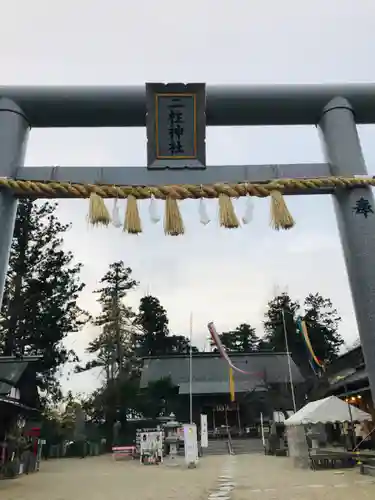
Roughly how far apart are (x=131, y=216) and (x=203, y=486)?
8.34 m

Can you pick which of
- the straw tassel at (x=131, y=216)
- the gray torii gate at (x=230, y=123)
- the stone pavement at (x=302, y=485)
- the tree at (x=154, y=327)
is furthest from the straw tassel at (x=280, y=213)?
the tree at (x=154, y=327)

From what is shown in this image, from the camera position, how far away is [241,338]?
43.8 metres

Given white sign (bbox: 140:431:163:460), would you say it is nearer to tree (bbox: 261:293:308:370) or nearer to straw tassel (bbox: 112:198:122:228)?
straw tassel (bbox: 112:198:122:228)

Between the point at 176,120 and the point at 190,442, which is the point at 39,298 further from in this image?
the point at 176,120

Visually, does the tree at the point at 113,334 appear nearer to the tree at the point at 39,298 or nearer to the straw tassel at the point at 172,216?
the tree at the point at 39,298

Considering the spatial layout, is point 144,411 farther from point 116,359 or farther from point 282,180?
point 282,180

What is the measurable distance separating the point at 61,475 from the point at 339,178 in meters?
13.6

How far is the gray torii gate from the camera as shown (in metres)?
3.13

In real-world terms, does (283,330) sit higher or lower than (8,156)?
higher

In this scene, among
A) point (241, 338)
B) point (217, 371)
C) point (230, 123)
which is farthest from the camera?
point (241, 338)

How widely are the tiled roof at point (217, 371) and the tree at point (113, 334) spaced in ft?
6.43

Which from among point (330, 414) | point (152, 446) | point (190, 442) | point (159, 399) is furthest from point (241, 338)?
point (330, 414)

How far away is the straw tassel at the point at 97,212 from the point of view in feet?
9.96

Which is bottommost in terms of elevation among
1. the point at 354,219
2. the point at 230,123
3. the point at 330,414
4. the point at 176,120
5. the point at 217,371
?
the point at 330,414
